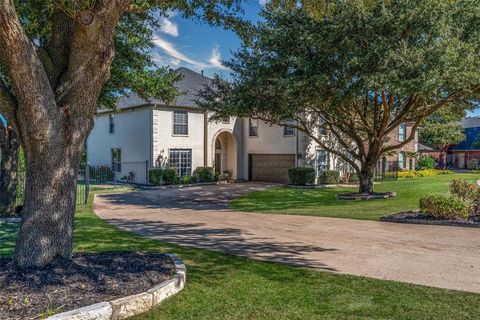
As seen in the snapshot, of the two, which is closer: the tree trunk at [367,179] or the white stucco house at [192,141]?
the tree trunk at [367,179]

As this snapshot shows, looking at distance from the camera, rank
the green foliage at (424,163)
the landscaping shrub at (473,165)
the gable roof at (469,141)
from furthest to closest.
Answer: the gable roof at (469,141), the landscaping shrub at (473,165), the green foliage at (424,163)

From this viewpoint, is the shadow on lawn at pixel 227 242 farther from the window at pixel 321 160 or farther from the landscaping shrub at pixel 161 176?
the window at pixel 321 160

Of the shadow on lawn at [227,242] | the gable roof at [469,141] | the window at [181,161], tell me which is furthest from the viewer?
the gable roof at [469,141]

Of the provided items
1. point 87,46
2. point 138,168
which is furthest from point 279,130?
point 87,46

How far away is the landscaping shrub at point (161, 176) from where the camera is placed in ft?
76.5

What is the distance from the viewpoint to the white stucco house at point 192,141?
80.9 feet

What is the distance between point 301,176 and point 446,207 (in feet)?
46.3

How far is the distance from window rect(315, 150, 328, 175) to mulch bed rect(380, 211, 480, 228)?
14.9m

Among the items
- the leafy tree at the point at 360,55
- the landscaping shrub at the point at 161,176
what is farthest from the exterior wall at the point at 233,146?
the leafy tree at the point at 360,55

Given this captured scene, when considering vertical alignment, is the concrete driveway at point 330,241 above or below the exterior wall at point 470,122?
below

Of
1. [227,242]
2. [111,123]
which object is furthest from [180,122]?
[227,242]

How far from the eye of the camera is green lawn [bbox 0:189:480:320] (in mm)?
4457

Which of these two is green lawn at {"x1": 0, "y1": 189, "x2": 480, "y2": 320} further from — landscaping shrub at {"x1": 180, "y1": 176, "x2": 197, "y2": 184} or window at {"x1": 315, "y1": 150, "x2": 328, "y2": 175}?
window at {"x1": 315, "y1": 150, "x2": 328, "y2": 175}

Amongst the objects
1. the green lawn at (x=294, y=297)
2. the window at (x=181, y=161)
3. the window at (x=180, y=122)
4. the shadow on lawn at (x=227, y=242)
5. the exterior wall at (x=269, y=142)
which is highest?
the window at (x=180, y=122)
